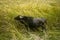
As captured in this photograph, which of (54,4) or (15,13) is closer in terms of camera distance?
(15,13)

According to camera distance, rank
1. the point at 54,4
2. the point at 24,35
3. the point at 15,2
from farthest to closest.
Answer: the point at 54,4 < the point at 15,2 < the point at 24,35

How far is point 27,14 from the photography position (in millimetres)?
7906

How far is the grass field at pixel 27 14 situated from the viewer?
22.2 feet

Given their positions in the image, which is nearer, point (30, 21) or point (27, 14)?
point (30, 21)

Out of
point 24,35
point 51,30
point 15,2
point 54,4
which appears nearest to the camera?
point 24,35

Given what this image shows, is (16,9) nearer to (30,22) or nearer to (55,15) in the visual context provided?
(30,22)

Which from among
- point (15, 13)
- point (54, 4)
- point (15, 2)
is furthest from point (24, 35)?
point (54, 4)

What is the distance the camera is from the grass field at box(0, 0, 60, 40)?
6773 mm

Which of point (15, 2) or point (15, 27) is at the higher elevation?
point (15, 2)

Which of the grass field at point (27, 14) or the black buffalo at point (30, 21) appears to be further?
the black buffalo at point (30, 21)

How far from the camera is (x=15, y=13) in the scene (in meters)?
7.67

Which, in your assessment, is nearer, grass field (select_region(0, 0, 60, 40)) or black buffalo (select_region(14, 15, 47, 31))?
grass field (select_region(0, 0, 60, 40))

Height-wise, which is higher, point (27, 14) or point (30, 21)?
point (27, 14)

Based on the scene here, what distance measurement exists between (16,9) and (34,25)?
822mm
